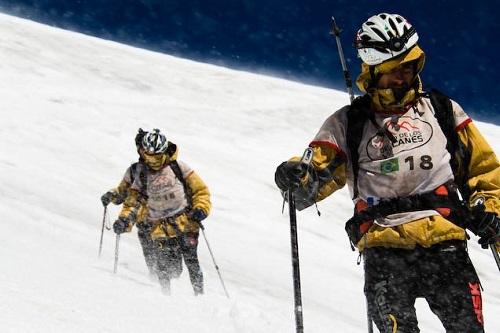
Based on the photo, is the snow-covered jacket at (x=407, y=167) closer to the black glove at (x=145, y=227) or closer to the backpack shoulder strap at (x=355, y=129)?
the backpack shoulder strap at (x=355, y=129)

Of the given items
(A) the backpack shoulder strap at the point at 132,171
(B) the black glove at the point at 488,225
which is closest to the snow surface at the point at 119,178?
(A) the backpack shoulder strap at the point at 132,171

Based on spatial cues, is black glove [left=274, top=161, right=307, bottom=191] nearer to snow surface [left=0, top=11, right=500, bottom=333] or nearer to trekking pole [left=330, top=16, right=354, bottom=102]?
snow surface [left=0, top=11, right=500, bottom=333]

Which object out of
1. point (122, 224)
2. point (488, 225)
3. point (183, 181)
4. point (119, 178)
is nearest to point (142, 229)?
point (122, 224)

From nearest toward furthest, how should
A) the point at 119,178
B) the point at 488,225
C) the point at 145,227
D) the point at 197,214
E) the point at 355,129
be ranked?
the point at 488,225, the point at 355,129, the point at 197,214, the point at 145,227, the point at 119,178

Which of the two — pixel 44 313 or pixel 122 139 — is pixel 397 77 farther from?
pixel 122 139

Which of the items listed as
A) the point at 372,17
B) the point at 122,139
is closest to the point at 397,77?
the point at 372,17

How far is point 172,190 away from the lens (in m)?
9.52

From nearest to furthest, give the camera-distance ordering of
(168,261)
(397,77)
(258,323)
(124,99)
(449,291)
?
(449,291), (397,77), (258,323), (168,261), (124,99)

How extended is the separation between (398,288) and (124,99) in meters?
32.5

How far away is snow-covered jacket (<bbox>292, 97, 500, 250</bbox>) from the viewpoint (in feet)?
12.7

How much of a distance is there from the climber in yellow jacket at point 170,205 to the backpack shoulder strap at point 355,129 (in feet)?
17.5

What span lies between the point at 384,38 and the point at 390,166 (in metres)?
0.70

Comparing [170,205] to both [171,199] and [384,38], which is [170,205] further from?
[384,38]

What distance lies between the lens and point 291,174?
395cm
